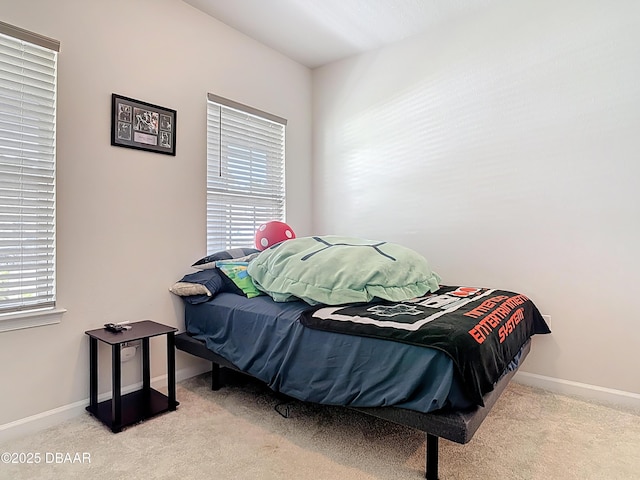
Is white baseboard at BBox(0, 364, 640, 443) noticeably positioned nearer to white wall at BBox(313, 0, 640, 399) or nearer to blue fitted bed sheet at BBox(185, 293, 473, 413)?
white wall at BBox(313, 0, 640, 399)

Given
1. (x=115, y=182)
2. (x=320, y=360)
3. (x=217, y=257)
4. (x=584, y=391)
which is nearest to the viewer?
(x=320, y=360)

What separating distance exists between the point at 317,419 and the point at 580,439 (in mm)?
1316

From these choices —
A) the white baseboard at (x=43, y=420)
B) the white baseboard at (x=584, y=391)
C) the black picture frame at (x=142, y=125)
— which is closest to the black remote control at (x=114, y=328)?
the white baseboard at (x=43, y=420)

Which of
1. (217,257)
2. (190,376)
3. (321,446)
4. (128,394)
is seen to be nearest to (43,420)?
(128,394)

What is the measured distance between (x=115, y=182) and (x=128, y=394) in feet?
4.30

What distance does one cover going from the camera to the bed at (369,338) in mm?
1480

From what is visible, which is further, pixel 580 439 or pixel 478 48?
pixel 478 48

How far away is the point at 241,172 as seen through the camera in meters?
3.17

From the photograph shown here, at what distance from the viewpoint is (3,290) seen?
1918 millimetres

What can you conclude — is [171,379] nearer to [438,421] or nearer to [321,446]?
[321,446]

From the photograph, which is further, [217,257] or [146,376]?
[217,257]

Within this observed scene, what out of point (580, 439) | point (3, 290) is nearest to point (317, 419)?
point (580, 439)

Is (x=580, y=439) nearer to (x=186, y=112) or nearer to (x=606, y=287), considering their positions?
(x=606, y=287)

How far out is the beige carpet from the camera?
5.38 ft
